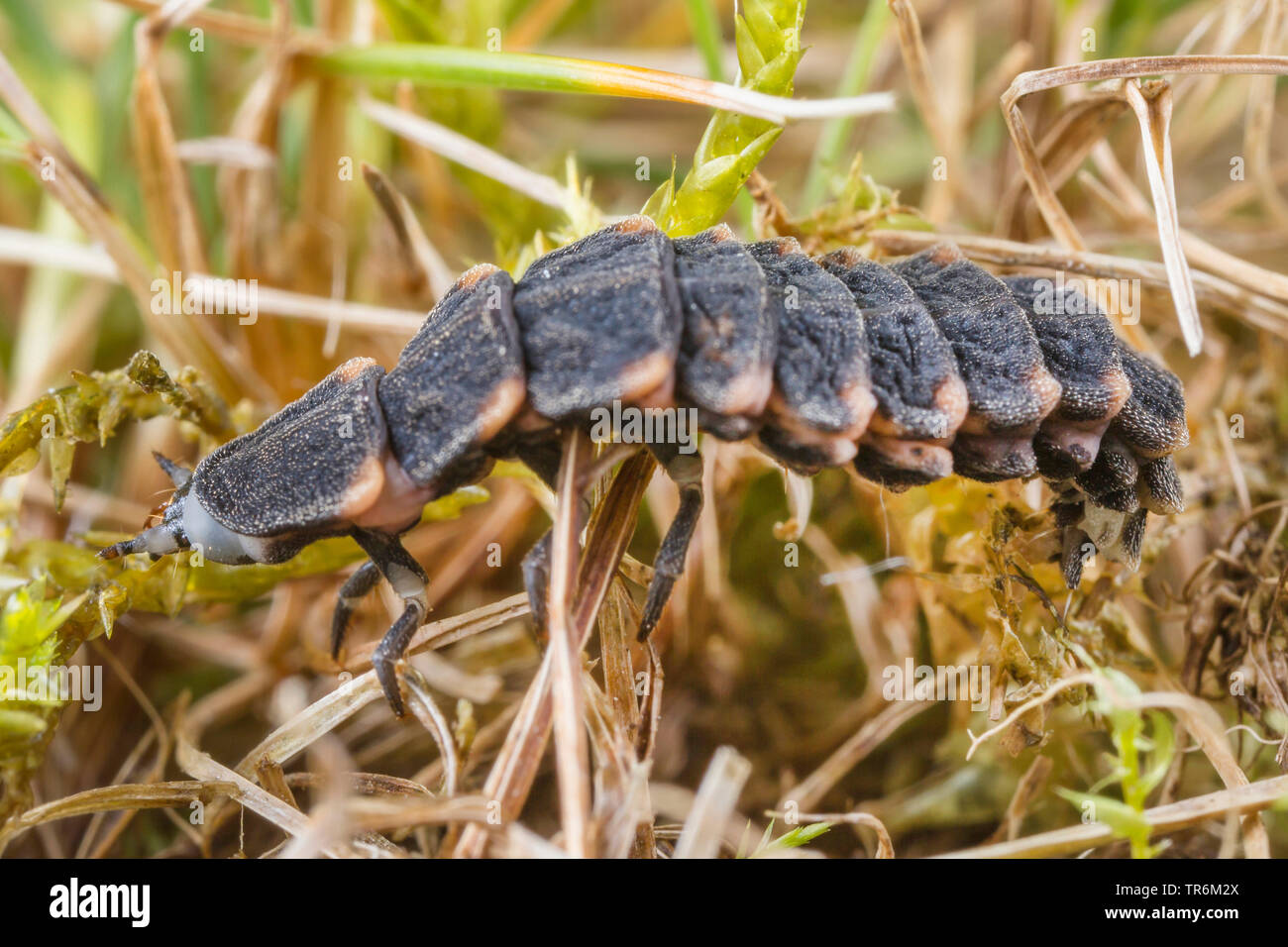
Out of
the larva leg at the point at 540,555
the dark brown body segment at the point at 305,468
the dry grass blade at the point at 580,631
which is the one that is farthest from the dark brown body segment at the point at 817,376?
the dark brown body segment at the point at 305,468

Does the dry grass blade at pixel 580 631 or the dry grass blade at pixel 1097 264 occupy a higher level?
the dry grass blade at pixel 1097 264

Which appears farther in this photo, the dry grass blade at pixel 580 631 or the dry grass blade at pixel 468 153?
the dry grass blade at pixel 468 153

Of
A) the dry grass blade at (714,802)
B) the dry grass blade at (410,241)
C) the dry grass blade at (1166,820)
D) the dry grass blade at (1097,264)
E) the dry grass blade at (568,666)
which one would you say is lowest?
the dry grass blade at (1166,820)

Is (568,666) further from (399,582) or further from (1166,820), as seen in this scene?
(1166,820)

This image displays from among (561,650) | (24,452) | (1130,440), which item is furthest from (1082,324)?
(24,452)

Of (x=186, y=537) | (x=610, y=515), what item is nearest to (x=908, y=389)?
(x=610, y=515)

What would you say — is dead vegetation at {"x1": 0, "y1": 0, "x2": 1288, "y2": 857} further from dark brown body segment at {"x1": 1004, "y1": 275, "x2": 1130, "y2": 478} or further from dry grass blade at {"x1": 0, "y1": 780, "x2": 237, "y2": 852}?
dark brown body segment at {"x1": 1004, "y1": 275, "x2": 1130, "y2": 478}

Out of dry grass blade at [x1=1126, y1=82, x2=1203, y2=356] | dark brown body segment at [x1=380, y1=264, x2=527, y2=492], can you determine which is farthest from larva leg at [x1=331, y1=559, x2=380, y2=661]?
dry grass blade at [x1=1126, y1=82, x2=1203, y2=356]

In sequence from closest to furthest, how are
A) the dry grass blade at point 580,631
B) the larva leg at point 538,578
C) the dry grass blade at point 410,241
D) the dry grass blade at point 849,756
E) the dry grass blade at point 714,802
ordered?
the dry grass blade at point 714,802 → the dry grass blade at point 580,631 → the larva leg at point 538,578 → the dry grass blade at point 849,756 → the dry grass blade at point 410,241

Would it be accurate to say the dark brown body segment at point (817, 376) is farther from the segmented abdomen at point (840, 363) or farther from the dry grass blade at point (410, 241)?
the dry grass blade at point (410, 241)
